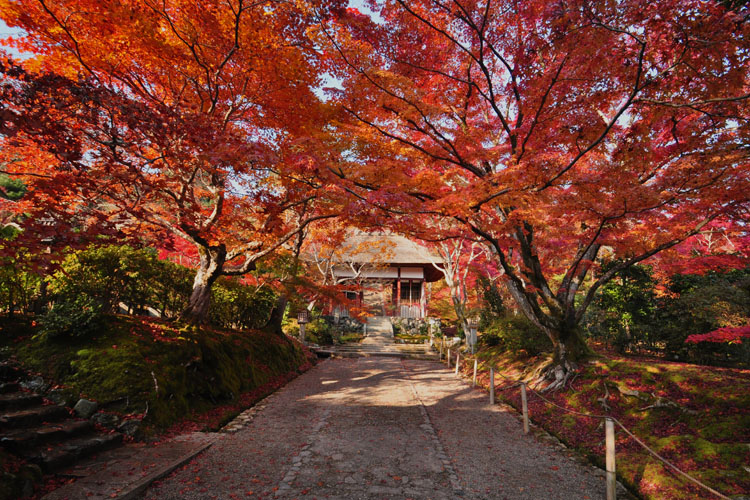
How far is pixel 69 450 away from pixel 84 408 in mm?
858

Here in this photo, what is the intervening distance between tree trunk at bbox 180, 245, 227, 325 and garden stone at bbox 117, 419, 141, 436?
8.67ft

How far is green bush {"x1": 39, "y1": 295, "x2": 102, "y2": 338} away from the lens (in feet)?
15.3

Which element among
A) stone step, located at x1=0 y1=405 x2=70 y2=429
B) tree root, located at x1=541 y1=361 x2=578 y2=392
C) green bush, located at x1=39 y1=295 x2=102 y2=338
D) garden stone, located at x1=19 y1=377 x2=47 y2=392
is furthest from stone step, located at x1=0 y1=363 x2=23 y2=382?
tree root, located at x1=541 y1=361 x2=578 y2=392

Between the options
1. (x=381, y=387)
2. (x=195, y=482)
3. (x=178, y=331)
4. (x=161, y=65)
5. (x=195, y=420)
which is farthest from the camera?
(x=381, y=387)

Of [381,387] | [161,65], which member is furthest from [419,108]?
[381,387]

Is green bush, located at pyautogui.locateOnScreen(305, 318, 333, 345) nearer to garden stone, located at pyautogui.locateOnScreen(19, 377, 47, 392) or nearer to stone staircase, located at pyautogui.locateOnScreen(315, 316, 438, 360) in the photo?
stone staircase, located at pyautogui.locateOnScreen(315, 316, 438, 360)

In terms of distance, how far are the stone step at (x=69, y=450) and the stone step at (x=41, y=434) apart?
0.19 feet

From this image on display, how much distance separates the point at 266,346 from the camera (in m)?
9.50

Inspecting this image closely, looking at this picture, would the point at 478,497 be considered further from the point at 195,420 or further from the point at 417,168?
the point at 417,168

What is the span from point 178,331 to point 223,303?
3.65 m

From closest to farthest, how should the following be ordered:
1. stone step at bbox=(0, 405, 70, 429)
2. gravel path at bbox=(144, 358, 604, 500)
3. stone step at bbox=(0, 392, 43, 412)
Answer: stone step at bbox=(0, 405, 70, 429) < gravel path at bbox=(144, 358, 604, 500) < stone step at bbox=(0, 392, 43, 412)

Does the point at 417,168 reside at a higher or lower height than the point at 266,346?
higher


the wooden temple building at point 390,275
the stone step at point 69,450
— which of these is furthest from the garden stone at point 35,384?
the wooden temple building at point 390,275

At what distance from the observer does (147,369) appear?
15.9 feet
